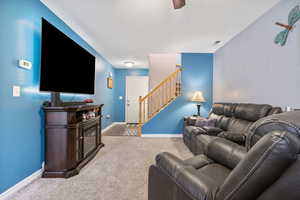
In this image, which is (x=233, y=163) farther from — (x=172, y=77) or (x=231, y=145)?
(x=172, y=77)

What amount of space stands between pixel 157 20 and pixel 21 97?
7.67 ft

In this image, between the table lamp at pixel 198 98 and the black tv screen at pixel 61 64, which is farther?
the table lamp at pixel 198 98

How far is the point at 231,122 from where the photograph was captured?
2.60m

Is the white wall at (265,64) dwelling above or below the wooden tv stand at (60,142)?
above

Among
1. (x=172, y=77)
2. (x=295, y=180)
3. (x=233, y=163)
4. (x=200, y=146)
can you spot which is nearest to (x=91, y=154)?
(x=200, y=146)

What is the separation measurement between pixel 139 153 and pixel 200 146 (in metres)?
1.24

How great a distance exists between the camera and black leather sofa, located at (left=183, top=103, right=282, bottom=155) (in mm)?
1973

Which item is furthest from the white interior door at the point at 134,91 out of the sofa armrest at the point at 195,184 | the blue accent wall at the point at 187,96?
the sofa armrest at the point at 195,184

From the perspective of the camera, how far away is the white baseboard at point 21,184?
4.98ft

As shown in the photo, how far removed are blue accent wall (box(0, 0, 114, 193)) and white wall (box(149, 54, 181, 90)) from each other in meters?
3.28

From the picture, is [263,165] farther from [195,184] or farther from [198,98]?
[198,98]

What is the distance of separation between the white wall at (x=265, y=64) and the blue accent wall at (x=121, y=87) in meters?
3.73

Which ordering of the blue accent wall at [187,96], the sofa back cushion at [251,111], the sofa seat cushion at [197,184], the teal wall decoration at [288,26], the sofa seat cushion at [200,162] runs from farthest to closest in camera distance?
the blue accent wall at [187,96] < the sofa back cushion at [251,111] < the teal wall decoration at [288,26] < the sofa seat cushion at [200,162] < the sofa seat cushion at [197,184]

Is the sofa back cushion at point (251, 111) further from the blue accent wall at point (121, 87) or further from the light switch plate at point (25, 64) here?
the blue accent wall at point (121, 87)
